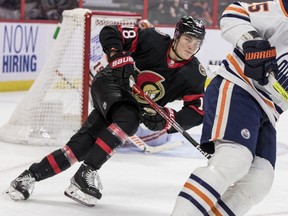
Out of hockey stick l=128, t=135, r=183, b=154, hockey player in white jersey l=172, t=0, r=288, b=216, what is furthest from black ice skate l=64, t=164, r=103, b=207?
hockey stick l=128, t=135, r=183, b=154

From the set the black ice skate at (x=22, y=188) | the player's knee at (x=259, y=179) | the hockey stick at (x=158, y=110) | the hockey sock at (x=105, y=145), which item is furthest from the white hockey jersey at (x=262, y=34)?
the black ice skate at (x=22, y=188)

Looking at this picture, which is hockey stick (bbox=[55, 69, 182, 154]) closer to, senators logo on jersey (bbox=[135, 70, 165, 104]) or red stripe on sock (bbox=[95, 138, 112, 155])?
senators logo on jersey (bbox=[135, 70, 165, 104])

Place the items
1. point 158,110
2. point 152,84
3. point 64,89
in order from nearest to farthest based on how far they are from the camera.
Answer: point 158,110 < point 152,84 < point 64,89

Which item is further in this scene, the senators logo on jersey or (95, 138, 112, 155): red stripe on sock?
the senators logo on jersey

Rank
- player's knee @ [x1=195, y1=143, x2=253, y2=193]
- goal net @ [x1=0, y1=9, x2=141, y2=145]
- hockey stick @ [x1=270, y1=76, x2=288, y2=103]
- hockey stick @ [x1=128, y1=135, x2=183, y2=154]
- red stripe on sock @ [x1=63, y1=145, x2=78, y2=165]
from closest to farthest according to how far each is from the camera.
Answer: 1. player's knee @ [x1=195, y1=143, x2=253, y2=193]
2. hockey stick @ [x1=270, y1=76, x2=288, y2=103]
3. red stripe on sock @ [x1=63, y1=145, x2=78, y2=165]
4. hockey stick @ [x1=128, y1=135, x2=183, y2=154]
5. goal net @ [x1=0, y1=9, x2=141, y2=145]

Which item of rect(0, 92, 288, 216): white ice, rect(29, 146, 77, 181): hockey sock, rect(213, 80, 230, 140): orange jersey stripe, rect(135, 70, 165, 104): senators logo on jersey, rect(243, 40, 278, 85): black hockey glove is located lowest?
rect(0, 92, 288, 216): white ice

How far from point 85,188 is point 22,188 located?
0.86 ft

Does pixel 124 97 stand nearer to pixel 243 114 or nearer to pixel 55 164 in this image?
pixel 55 164

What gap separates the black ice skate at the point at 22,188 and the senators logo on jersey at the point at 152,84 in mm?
656

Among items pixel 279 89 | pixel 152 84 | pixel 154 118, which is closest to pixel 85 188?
pixel 154 118

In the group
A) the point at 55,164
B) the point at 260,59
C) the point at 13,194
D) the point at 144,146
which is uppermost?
the point at 260,59

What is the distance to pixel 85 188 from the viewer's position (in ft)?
10.6

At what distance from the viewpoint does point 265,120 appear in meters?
2.63

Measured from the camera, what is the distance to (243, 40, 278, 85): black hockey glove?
241 cm
